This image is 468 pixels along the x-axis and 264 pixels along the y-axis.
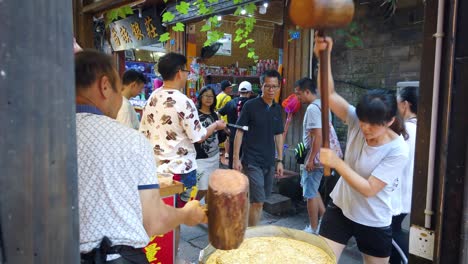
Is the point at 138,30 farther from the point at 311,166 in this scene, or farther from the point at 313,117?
the point at 311,166

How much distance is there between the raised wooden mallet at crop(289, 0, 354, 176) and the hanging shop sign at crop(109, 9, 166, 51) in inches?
285

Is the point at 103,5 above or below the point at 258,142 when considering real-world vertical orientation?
above

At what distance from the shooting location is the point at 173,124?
12.2 feet

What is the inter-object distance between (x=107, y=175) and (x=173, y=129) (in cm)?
224

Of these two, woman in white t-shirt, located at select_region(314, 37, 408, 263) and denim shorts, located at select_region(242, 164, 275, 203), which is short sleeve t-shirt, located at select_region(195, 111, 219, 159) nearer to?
denim shorts, located at select_region(242, 164, 275, 203)

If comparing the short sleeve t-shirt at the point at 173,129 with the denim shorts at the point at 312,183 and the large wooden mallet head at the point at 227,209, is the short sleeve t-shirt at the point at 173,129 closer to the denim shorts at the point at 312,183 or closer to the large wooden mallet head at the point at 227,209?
the denim shorts at the point at 312,183

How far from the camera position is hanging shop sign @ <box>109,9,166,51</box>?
8.16 meters

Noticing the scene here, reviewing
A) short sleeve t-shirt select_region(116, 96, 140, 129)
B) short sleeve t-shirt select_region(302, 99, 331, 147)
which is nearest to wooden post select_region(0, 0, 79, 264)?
short sleeve t-shirt select_region(116, 96, 140, 129)

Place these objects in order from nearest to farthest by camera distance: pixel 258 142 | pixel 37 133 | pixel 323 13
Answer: pixel 37 133 < pixel 323 13 < pixel 258 142

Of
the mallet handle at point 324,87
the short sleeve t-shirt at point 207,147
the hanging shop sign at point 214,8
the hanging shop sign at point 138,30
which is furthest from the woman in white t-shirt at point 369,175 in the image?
the hanging shop sign at point 138,30

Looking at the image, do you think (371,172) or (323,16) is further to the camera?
(371,172)

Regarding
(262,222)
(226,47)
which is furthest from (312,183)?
(226,47)

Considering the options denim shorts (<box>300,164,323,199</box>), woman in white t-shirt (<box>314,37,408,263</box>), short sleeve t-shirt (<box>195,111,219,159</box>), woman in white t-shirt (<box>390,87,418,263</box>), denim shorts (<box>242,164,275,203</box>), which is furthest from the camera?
denim shorts (<box>300,164,323,199</box>)

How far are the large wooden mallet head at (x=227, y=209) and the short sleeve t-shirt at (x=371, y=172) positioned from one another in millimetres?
1380
